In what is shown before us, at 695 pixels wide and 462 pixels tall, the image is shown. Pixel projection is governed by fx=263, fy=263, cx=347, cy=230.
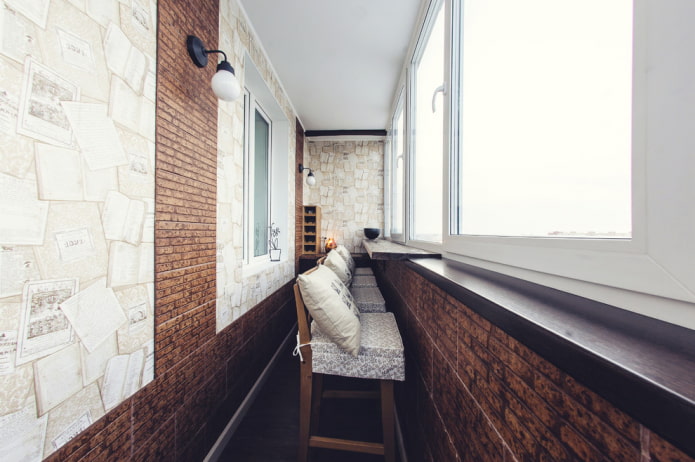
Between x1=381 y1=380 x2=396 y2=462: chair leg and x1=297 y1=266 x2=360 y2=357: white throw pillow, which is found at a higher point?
x1=297 y1=266 x2=360 y2=357: white throw pillow

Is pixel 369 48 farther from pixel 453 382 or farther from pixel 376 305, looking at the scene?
pixel 453 382

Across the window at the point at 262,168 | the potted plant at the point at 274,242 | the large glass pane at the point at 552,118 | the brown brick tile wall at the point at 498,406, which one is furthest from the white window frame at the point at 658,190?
the potted plant at the point at 274,242

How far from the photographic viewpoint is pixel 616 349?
32cm

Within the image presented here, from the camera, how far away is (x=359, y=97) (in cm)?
342

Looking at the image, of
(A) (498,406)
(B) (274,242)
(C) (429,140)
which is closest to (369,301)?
(C) (429,140)

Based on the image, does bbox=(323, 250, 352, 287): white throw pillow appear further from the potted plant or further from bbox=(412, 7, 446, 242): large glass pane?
the potted plant

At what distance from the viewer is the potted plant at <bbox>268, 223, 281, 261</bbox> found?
3168 millimetres

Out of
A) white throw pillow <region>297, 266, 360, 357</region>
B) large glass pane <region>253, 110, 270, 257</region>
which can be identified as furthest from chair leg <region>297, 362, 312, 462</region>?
large glass pane <region>253, 110, 270, 257</region>

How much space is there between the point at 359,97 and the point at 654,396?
12.1 ft

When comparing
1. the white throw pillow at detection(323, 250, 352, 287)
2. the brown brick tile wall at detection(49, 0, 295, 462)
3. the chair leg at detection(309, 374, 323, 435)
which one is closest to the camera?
the brown brick tile wall at detection(49, 0, 295, 462)

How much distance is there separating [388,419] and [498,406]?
0.92 metres

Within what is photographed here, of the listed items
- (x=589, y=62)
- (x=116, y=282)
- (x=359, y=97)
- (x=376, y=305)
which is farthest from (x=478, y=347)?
(x=359, y=97)

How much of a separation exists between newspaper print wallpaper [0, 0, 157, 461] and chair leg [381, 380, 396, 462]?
3.57 ft

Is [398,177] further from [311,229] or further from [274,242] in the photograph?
[274,242]
